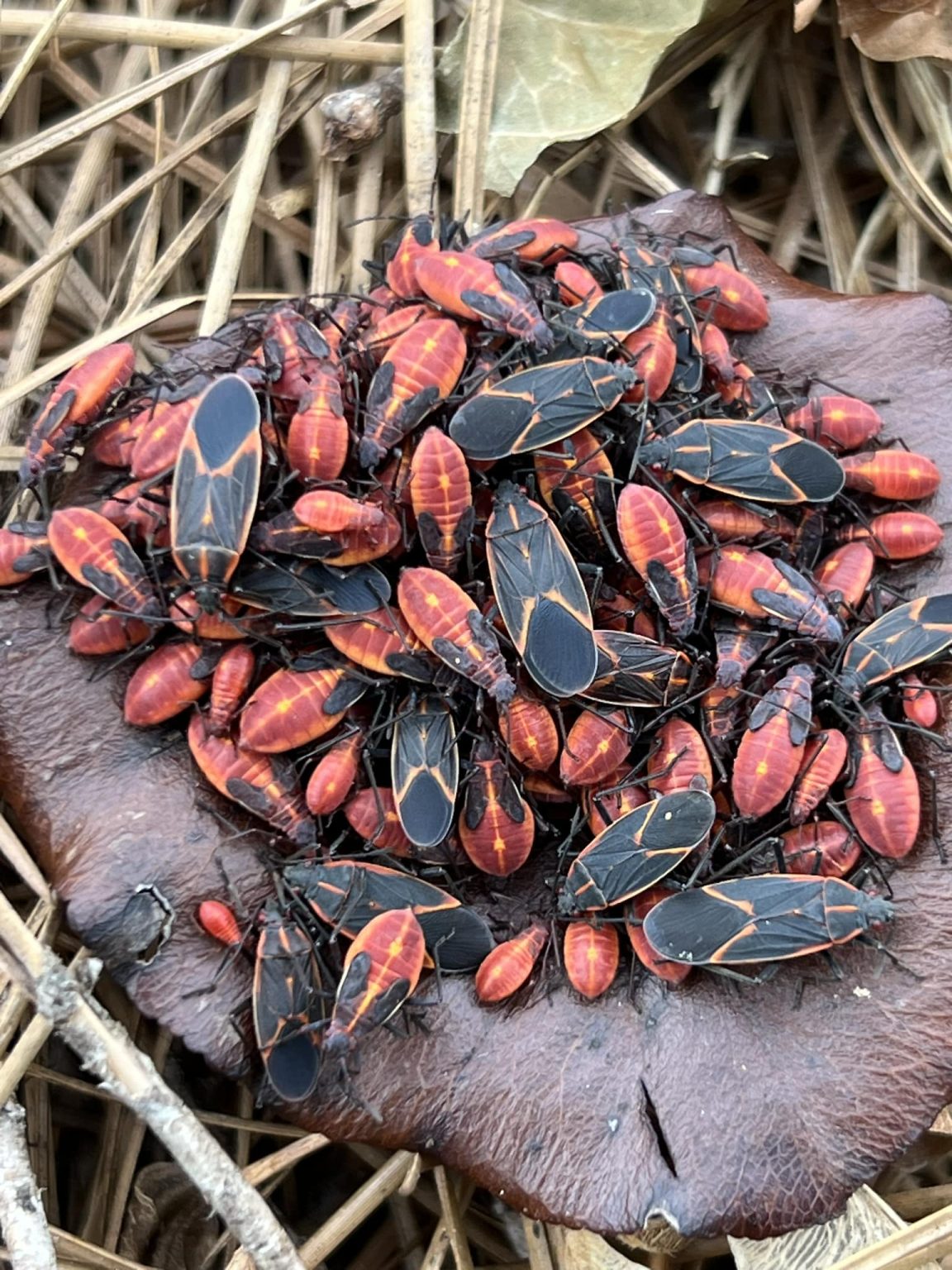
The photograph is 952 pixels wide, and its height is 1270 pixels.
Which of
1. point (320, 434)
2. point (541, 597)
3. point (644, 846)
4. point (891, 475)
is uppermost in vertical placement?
point (320, 434)

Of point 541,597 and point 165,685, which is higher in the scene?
point 541,597

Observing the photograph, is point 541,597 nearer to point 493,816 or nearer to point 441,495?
point 441,495

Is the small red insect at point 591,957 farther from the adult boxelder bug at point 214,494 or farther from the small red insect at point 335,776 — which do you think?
the adult boxelder bug at point 214,494

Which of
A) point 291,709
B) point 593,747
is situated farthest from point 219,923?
point 593,747

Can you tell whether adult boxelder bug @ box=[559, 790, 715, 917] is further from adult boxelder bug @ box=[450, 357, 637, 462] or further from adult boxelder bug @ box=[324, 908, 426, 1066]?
adult boxelder bug @ box=[450, 357, 637, 462]

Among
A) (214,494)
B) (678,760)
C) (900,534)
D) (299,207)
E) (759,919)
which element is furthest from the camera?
(299,207)
